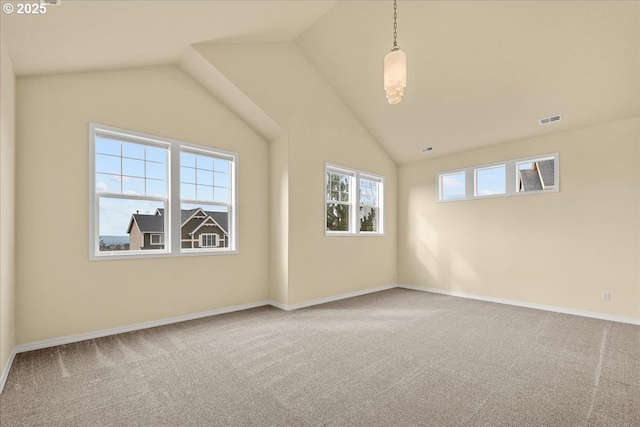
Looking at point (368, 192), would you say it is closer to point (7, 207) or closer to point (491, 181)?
point (491, 181)

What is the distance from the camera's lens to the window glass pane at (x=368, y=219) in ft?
20.7

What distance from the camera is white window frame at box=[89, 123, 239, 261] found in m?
3.46

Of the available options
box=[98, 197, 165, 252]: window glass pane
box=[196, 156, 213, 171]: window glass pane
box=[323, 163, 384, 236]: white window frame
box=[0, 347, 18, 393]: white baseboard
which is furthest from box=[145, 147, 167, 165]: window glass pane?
box=[323, 163, 384, 236]: white window frame

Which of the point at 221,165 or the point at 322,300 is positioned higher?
the point at 221,165

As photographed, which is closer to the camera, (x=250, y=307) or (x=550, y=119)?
(x=550, y=119)

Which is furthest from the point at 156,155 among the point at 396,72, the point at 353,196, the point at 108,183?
the point at 353,196

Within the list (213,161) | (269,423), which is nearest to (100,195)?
(213,161)

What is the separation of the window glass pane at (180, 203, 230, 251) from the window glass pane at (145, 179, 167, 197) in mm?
307

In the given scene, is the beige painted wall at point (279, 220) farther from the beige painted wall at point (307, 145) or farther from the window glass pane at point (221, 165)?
the window glass pane at point (221, 165)

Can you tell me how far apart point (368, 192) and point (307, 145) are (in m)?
1.97

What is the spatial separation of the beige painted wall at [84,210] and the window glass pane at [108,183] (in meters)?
0.14

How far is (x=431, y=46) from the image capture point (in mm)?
4145

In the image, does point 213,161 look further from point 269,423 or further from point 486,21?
point 486,21

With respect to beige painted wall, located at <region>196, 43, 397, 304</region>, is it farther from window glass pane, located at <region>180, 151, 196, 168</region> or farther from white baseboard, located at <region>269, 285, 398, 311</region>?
window glass pane, located at <region>180, 151, 196, 168</region>
